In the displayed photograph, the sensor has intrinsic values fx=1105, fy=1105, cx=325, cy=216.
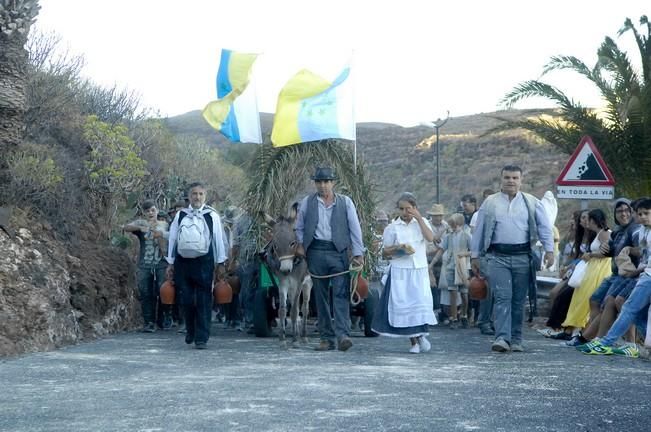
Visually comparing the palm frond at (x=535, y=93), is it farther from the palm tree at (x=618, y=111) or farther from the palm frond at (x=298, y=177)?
the palm frond at (x=298, y=177)

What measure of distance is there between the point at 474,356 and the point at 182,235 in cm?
381

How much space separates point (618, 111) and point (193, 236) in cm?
1186

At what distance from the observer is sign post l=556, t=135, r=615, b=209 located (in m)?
16.6

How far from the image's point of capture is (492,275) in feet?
43.9

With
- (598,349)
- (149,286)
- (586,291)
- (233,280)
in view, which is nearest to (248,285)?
(233,280)

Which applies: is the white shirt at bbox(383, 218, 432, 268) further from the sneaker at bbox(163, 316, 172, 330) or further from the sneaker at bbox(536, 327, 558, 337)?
the sneaker at bbox(163, 316, 172, 330)

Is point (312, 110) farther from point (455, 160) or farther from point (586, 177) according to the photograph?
point (455, 160)

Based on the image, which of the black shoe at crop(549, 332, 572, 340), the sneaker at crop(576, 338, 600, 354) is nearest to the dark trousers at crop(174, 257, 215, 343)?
the sneaker at crop(576, 338, 600, 354)

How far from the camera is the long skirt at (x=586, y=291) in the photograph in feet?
48.8

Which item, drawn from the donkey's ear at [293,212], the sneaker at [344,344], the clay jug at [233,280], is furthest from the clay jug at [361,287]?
the clay jug at [233,280]

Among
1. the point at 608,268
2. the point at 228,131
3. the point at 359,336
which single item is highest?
the point at 228,131

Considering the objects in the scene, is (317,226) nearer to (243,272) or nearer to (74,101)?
(243,272)

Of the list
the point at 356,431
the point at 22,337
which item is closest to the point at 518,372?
the point at 356,431

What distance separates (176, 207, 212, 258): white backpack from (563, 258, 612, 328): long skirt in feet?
17.1
